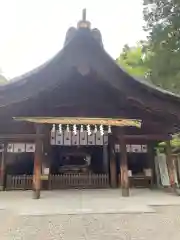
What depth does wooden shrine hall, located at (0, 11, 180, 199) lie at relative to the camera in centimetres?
916

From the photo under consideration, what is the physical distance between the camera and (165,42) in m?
17.4

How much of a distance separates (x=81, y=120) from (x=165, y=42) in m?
10.6

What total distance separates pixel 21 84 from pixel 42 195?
3.53 meters

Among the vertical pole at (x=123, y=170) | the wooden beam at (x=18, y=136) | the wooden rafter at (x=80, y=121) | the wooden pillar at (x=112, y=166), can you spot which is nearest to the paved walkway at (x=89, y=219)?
the vertical pole at (x=123, y=170)

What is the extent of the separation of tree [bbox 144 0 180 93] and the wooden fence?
8367 mm

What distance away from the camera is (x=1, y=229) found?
5.43 metres

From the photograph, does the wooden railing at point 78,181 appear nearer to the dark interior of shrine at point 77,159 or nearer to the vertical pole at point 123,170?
the dark interior of shrine at point 77,159

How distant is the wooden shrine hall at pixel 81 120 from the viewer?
30.1ft

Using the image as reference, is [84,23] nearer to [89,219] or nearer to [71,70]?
[71,70]

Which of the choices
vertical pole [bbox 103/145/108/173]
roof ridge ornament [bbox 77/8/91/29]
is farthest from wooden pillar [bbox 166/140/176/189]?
roof ridge ornament [bbox 77/8/91/29]

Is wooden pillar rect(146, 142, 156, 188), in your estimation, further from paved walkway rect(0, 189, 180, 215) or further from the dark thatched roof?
paved walkway rect(0, 189, 180, 215)

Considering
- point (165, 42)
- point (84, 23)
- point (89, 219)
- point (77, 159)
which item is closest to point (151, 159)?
point (77, 159)

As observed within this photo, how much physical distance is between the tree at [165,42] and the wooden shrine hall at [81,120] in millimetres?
6419

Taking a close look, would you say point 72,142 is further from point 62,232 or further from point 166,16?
point 166,16
